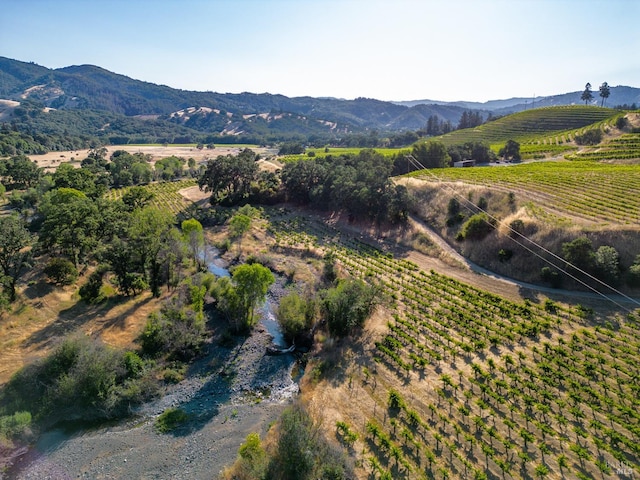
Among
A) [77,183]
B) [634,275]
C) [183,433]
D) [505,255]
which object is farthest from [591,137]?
[77,183]

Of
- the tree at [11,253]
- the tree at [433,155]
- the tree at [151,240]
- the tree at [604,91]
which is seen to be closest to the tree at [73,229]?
the tree at [11,253]

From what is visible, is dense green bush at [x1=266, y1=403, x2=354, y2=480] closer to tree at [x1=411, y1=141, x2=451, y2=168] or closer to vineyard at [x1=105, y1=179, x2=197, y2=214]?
vineyard at [x1=105, y1=179, x2=197, y2=214]

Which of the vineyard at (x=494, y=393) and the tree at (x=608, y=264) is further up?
the tree at (x=608, y=264)

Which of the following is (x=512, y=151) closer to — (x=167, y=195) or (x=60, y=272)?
(x=167, y=195)

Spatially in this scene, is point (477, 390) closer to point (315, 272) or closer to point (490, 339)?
point (490, 339)

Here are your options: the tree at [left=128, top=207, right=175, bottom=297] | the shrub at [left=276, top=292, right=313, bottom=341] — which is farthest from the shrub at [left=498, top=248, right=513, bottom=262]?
the tree at [left=128, top=207, right=175, bottom=297]

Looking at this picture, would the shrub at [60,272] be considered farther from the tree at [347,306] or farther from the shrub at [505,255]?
the shrub at [505,255]

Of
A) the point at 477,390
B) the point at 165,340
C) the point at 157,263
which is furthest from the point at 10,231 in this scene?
the point at 477,390

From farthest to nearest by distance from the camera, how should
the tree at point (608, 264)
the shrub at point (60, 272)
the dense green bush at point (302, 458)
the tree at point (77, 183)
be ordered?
the tree at point (77, 183) < the shrub at point (60, 272) < the tree at point (608, 264) < the dense green bush at point (302, 458)
